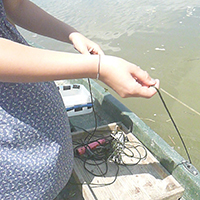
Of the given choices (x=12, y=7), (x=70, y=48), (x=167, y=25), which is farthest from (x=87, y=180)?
(x=167, y=25)

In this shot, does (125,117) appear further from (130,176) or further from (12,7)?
(12,7)

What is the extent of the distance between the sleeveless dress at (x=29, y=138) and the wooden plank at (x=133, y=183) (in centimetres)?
43

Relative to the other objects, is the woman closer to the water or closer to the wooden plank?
the wooden plank

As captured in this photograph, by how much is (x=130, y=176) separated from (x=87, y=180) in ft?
0.79

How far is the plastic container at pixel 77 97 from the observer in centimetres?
189

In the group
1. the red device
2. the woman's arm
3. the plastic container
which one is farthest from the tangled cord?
the woman's arm

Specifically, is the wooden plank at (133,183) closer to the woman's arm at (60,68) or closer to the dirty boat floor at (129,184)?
the dirty boat floor at (129,184)

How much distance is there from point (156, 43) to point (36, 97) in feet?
12.6

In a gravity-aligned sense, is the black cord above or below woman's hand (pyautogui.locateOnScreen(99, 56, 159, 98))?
below

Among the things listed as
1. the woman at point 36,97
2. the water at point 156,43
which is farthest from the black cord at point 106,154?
the water at point 156,43

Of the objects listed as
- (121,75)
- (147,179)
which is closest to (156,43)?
(147,179)

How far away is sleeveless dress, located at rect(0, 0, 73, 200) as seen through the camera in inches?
27.9

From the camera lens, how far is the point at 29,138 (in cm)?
77

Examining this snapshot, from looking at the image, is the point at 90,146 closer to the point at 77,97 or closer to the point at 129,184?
the point at 129,184
